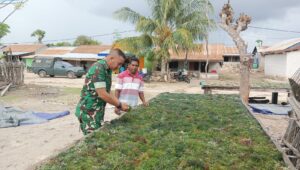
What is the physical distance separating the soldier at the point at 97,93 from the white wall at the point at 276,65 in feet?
93.3

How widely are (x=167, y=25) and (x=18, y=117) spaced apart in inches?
666

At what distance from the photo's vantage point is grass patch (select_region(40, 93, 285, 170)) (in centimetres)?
311

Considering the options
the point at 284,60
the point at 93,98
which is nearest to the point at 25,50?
the point at 284,60

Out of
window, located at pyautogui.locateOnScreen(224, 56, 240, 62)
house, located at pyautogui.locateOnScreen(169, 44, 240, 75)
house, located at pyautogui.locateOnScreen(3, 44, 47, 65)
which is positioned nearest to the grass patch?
house, located at pyautogui.locateOnScreen(169, 44, 240, 75)

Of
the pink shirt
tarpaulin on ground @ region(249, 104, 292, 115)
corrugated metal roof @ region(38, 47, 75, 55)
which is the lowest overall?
tarpaulin on ground @ region(249, 104, 292, 115)

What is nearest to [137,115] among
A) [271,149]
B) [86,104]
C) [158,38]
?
[86,104]

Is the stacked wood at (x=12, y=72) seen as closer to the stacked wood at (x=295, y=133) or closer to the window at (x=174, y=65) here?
the stacked wood at (x=295, y=133)

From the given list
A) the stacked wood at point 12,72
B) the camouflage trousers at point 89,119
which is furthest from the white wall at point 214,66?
the camouflage trousers at point 89,119

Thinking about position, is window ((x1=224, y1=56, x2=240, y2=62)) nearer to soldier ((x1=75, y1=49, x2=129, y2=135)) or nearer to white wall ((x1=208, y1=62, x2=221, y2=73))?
white wall ((x1=208, y1=62, x2=221, y2=73))

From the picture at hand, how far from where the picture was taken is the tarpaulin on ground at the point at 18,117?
8664 millimetres

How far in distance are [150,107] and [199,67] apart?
1126 inches

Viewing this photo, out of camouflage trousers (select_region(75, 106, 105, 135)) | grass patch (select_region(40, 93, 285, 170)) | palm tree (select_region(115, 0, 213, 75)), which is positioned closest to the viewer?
grass patch (select_region(40, 93, 285, 170))

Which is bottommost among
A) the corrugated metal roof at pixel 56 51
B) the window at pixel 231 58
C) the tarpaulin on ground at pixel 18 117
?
the tarpaulin on ground at pixel 18 117

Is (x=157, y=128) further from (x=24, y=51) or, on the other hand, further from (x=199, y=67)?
(x=24, y=51)
